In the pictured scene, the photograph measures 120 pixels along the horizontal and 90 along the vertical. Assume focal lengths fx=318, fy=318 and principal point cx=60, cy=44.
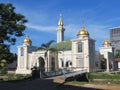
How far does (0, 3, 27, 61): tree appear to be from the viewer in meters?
36.9

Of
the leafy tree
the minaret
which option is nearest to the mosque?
the leafy tree

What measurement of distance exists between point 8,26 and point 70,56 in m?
53.7

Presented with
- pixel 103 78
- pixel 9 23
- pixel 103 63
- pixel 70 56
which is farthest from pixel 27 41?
pixel 9 23

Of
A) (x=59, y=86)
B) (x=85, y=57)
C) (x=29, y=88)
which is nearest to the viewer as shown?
(x=29, y=88)

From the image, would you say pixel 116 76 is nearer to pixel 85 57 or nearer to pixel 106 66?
pixel 85 57

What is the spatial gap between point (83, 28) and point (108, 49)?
15903 mm

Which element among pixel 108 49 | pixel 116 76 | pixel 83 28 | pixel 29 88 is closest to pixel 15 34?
pixel 29 88

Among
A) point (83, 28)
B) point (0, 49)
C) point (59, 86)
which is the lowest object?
point (59, 86)

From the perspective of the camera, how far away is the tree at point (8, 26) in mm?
36869

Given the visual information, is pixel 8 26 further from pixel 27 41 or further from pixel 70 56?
pixel 27 41

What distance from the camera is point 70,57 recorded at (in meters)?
90.7

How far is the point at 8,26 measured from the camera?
125 ft

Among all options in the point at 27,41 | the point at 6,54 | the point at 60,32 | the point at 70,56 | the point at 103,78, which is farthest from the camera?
the point at 60,32

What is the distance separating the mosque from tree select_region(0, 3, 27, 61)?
1906 inches
